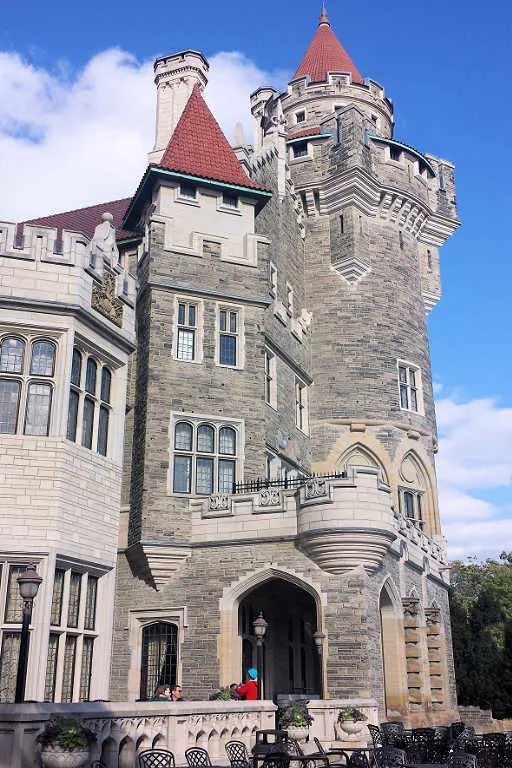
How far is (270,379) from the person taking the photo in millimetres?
23797

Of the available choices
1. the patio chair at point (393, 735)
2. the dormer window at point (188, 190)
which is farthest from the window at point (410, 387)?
the patio chair at point (393, 735)

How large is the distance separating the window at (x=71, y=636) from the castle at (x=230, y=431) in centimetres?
5

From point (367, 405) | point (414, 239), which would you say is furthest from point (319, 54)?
point (367, 405)

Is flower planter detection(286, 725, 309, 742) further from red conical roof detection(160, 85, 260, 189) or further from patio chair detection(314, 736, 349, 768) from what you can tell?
red conical roof detection(160, 85, 260, 189)

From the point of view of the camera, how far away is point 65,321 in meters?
17.4

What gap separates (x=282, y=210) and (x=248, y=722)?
18231 millimetres

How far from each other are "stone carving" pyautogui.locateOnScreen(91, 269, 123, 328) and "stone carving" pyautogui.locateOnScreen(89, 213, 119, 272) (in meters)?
0.30

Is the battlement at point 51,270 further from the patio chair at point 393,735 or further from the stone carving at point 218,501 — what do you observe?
the patio chair at point 393,735

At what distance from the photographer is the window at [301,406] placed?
25875 mm

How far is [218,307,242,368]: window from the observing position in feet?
71.7

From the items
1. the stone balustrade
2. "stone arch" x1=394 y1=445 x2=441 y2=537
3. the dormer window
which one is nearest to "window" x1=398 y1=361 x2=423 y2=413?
"stone arch" x1=394 y1=445 x2=441 y2=537

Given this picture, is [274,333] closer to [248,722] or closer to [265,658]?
[265,658]

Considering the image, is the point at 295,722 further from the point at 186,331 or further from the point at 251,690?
the point at 186,331

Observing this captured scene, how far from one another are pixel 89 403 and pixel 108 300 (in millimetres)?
2506
